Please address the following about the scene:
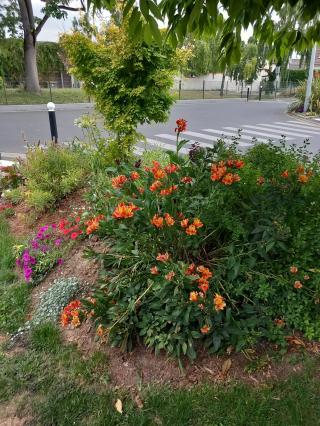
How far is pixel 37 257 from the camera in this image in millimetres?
3598

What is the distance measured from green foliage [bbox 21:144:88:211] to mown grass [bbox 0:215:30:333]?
2.29 ft

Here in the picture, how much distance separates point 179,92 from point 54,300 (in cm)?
585

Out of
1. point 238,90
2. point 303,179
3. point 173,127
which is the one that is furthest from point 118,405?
point 238,90

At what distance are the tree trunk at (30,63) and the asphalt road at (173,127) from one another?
4662mm

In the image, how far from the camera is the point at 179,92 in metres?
7.83

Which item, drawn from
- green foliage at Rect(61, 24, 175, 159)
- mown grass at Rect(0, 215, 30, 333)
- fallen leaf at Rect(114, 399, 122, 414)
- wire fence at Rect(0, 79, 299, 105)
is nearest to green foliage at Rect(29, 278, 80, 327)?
mown grass at Rect(0, 215, 30, 333)

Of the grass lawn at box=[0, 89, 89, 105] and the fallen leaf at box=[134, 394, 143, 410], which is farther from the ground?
the grass lawn at box=[0, 89, 89, 105]

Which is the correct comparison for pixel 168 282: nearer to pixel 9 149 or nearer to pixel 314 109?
pixel 9 149

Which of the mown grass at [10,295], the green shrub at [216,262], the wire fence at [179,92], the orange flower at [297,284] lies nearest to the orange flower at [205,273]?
the green shrub at [216,262]

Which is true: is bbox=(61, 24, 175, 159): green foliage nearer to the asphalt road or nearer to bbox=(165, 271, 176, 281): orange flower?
bbox=(165, 271, 176, 281): orange flower

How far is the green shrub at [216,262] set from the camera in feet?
7.82

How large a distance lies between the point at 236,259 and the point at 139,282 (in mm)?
697

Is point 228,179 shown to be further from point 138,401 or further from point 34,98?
point 34,98

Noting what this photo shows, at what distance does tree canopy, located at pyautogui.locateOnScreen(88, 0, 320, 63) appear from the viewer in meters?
1.61
